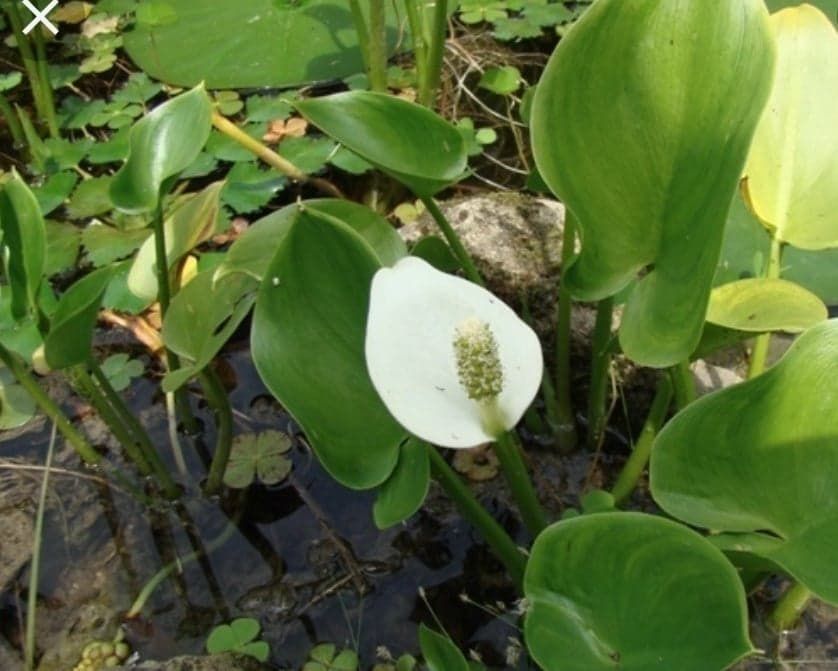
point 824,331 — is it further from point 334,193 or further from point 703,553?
point 334,193

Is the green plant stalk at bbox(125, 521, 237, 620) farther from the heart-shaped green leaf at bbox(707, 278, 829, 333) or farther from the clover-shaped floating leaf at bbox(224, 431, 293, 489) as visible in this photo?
the heart-shaped green leaf at bbox(707, 278, 829, 333)

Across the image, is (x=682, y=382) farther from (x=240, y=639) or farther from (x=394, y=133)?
(x=240, y=639)

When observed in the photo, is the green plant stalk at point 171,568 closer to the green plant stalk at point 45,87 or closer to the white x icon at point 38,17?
the white x icon at point 38,17

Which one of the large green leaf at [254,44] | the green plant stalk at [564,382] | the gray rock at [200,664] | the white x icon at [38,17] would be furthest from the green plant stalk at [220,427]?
the large green leaf at [254,44]

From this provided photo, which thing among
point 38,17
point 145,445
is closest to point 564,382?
point 145,445

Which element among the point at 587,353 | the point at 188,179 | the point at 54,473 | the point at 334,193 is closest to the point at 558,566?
the point at 587,353

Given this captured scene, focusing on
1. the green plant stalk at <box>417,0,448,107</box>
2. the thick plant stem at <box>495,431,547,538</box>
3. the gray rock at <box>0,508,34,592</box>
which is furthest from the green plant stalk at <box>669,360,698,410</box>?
the gray rock at <box>0,508,34,592</box>
